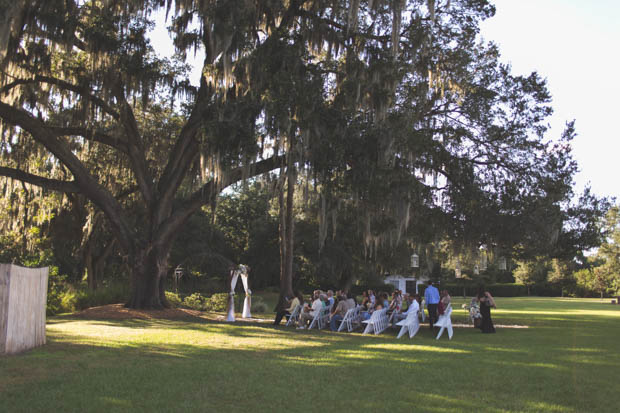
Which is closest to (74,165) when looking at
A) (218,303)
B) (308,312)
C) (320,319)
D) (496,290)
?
(308,312)

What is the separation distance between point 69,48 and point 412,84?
11147mm

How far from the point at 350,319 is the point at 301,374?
7602 mm

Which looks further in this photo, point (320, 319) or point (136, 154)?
point (136, 154)

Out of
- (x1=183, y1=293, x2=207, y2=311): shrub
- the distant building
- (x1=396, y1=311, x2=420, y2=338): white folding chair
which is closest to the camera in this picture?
(x1=396, y1=311, x2=420, y2=338): white folding chair

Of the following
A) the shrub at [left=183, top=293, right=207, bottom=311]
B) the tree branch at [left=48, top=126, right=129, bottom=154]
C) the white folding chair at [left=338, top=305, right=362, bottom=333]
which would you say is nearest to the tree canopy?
the tree branch at [left=48, top=126, right=129, bottom=154]

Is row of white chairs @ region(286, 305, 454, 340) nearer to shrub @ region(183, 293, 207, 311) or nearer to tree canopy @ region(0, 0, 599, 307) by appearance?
tree canopy @ region(0, 0, 599, 307)

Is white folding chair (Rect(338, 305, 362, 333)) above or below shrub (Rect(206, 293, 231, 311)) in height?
above

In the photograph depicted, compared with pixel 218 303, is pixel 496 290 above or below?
below

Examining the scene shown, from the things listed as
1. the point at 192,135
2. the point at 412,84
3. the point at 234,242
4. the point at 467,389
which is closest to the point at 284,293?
the point at 192,135

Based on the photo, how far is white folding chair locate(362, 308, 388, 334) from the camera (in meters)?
14.3

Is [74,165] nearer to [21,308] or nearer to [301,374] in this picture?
[21,308]

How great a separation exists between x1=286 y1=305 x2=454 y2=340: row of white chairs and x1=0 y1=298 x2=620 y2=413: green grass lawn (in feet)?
3.63

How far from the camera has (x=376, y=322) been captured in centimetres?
1445

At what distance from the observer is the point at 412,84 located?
744 inches
